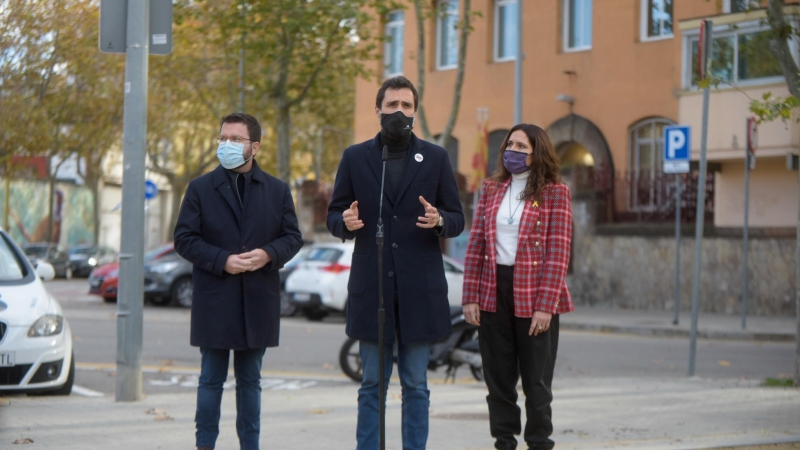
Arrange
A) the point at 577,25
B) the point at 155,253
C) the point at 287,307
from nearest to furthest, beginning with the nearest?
the point at 287,307
the point at 155,253
the point at 577,25

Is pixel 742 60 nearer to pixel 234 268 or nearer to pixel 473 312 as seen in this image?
pixel 473 312

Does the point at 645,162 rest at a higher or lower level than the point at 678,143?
higher

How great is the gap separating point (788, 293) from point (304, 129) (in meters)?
31.3

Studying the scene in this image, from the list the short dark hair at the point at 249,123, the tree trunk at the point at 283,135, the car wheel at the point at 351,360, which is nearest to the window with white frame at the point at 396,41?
the tree trunk at the point at 283,135

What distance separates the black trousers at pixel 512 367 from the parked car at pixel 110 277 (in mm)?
19344

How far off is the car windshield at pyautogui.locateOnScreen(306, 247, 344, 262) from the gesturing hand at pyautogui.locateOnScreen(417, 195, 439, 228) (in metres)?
15.4

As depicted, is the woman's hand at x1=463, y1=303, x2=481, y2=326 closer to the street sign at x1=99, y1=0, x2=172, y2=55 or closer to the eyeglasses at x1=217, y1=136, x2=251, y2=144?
the eyeglasses at x1=217, y1=136, x2=251, y2=144

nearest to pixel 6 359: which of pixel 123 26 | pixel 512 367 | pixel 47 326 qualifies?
pixel 47 326

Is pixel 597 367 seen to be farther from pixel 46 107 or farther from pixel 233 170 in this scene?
pixel 46 107

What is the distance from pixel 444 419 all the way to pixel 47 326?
351cm

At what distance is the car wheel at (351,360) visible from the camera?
11398 mm

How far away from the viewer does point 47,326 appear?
30.5ft

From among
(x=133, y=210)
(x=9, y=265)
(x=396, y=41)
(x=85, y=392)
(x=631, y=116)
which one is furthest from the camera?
(x=396, y=41)

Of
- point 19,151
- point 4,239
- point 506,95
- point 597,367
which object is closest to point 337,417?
point 4,239
